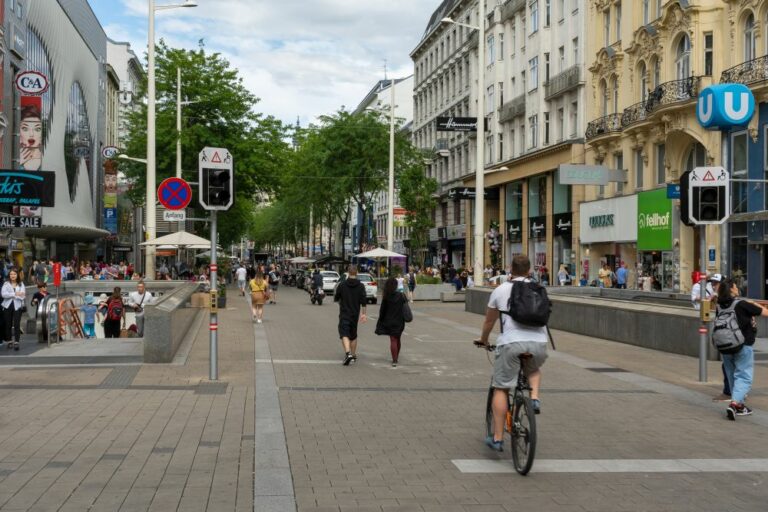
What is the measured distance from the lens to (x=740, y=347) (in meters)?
10.5

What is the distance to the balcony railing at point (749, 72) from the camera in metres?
29.5

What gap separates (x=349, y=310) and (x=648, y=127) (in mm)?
25861

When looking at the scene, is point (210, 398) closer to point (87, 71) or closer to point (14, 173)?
point (14, 173)

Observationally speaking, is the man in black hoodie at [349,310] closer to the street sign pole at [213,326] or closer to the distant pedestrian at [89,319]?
the street sign pole at [213,326]

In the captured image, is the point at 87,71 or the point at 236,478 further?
the point at 87,71

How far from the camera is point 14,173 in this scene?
15625mm

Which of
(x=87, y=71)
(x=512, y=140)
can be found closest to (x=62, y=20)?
(x=87, y=71)

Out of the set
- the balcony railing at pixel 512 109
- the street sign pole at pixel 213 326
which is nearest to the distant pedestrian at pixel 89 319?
the street sign pole at pixel 213 326

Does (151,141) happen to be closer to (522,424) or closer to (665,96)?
(665,96)

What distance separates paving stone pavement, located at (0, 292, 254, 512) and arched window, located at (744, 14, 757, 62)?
926 inches

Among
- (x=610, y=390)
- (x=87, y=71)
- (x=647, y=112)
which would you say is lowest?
(x=610, y=390)

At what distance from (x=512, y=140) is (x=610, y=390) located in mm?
43051

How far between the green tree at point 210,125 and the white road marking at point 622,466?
1678 inches

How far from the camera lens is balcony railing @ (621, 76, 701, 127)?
3328 centimetres
